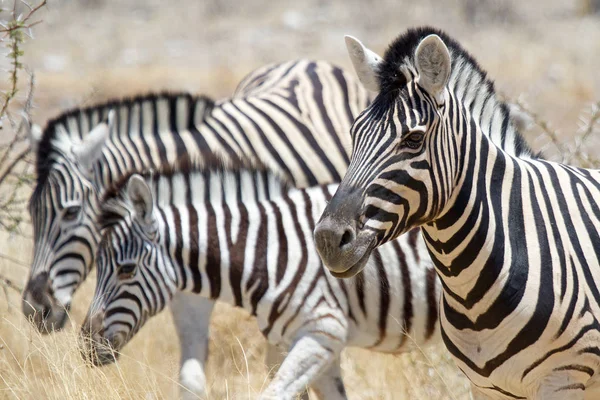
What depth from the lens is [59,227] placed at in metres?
5.42

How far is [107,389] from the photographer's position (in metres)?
4.25

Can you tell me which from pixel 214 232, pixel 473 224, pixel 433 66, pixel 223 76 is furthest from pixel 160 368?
pixel 223 76

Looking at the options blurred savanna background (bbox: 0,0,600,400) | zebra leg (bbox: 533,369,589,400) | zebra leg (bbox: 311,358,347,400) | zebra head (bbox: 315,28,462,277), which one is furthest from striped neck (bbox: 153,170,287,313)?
zebra leg (bbox: 533,369,589,400)

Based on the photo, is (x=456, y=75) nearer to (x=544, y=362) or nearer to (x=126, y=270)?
(x=544, y=362)

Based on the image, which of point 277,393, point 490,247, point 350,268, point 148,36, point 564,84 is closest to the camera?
point 350,268

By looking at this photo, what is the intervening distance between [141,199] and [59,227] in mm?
1073

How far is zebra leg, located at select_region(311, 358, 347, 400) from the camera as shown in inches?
183

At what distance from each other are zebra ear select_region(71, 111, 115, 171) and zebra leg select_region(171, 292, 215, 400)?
112 centimetres

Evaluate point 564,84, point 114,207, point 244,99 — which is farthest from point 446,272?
point 564,84

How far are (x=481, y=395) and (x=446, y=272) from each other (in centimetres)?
79

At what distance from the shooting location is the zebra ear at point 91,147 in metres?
5.72

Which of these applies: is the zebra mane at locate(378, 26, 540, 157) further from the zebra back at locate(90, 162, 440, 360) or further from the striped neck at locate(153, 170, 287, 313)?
the striped neck at locate(153, 170, 287, 313)

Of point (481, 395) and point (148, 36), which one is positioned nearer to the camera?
point (481, 395)

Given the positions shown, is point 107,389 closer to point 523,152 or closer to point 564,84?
point 523,152
